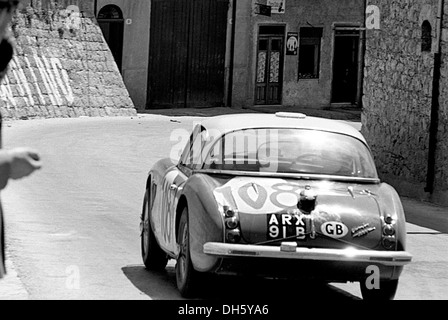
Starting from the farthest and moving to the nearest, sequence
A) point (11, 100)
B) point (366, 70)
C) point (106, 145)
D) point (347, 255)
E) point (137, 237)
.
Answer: point (11, 100), point (106, 145), point (366, 70), point (137, 237), point (347, 255)

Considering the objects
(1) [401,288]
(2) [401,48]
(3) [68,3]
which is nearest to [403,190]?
(2) [401,48]

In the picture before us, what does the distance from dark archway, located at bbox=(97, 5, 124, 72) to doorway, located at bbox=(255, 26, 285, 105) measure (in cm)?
545

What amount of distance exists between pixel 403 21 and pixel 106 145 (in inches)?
285

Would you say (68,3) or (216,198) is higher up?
(68,3)

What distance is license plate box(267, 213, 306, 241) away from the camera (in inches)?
351

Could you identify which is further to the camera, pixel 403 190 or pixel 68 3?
pixel 68 3

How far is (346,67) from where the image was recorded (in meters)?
43.6

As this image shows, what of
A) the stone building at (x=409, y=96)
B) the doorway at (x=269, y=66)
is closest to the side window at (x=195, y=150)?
the stone building at (x=409, y=96)

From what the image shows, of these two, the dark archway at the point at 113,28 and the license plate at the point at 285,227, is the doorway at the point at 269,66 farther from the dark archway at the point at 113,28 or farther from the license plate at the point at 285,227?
the license plate at the point at 285,227

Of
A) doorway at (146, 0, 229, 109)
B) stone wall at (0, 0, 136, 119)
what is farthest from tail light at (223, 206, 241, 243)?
doorway at (146, 0, 229, 109)

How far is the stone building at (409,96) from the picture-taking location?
20016 millimetres

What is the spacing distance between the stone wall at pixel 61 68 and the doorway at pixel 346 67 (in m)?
10.5
